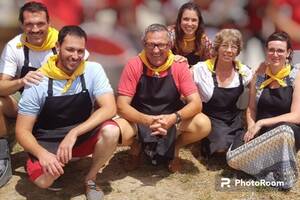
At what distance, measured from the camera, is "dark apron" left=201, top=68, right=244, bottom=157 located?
4246mm

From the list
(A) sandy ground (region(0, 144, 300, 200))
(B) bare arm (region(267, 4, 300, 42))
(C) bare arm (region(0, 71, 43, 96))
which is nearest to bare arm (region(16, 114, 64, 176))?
(C) bare arm (region(0, 71, 43, 96))

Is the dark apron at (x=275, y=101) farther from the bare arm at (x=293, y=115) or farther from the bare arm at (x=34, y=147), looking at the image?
the bare arm at (x=34, y=147)

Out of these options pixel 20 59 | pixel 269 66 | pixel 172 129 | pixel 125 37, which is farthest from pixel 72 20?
pixel 269 66

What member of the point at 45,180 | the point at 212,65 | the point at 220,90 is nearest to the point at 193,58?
the point at 212,65

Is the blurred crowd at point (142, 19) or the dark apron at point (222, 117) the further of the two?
the blurred crowd at point (142, 19)

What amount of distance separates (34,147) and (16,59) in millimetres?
954

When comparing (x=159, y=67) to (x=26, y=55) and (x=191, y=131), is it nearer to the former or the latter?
(x=191, y=131)

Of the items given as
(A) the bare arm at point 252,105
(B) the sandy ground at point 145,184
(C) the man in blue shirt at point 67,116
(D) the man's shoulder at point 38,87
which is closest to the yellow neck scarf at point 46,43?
(C) the man in blue shirt at point 67,116

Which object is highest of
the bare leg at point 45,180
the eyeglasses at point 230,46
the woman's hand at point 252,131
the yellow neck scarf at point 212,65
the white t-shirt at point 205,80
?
the eyeglasses at point 230,46

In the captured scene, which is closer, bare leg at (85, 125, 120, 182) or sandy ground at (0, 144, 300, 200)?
bare leg at (85, 125, 120, 182)

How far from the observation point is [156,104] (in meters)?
4.09

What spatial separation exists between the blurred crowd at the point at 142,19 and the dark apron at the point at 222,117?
2.96 feet

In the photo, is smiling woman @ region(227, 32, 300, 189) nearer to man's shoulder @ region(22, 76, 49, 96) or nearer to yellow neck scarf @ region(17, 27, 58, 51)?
man's shoulder @ region(22, 76, 49, 96)

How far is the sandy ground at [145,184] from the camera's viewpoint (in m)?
3.85
